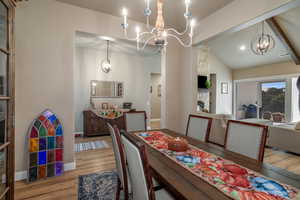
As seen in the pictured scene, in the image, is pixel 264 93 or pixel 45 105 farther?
pixel 264 93

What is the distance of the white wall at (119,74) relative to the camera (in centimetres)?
466

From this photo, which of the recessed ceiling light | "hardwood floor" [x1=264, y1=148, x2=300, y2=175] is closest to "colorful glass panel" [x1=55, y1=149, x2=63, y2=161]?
"hardwood floor" [x1=264, y1=148, x2=300, y2=175]

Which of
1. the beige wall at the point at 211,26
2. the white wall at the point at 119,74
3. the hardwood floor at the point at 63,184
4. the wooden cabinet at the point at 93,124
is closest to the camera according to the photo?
the hardwood floor at the point at 63,184

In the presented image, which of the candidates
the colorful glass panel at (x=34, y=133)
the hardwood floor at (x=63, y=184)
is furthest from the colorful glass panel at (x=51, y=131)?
the hardwood floor at (x=63, y=184)

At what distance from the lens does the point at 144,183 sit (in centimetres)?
84

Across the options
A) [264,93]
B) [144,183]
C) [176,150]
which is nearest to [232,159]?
[176,150]

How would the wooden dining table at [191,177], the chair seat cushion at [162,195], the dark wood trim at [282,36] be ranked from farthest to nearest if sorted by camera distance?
the dark wood trim at [282,36] → the chair seat cushion at [162,195] → the wooden dining table at [191,177]

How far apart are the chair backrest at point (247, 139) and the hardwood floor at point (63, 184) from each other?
6.36ft

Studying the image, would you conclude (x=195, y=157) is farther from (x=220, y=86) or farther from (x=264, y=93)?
(x=264, y=93)

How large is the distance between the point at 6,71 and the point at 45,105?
1.04 m

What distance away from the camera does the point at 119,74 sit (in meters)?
5.22

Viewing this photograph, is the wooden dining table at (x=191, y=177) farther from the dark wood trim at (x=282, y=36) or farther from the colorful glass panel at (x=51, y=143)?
the dark wood trim at (x=282, y=36)

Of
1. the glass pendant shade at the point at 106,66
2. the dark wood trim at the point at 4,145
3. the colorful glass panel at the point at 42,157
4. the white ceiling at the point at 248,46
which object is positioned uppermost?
the white ceiling at the point at 248,46

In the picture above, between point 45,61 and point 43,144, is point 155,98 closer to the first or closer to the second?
point 45,61
